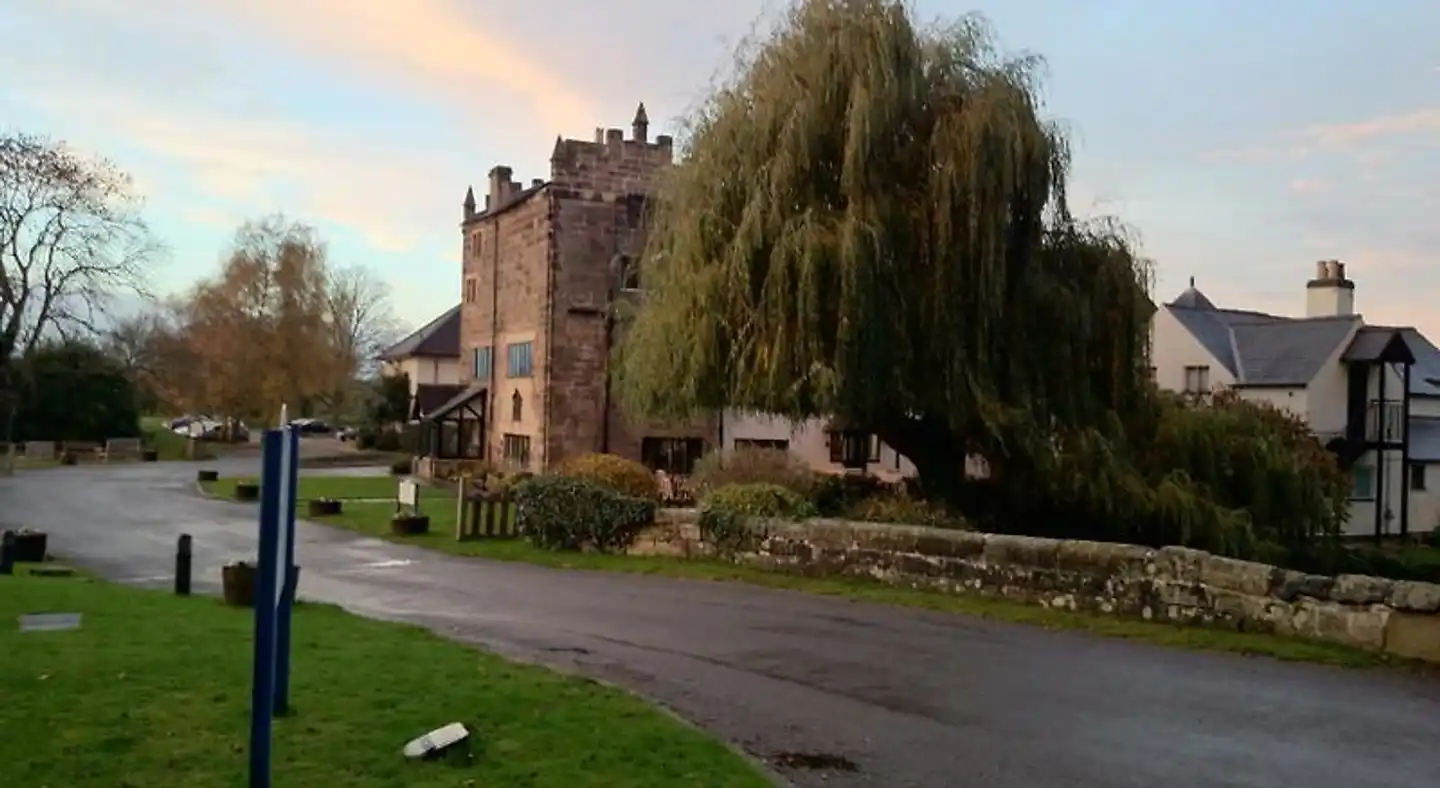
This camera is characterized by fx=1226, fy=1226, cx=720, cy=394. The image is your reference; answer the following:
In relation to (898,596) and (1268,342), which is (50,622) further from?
(1268,342)

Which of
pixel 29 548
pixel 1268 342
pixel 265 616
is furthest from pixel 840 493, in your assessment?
pixel 1268 342

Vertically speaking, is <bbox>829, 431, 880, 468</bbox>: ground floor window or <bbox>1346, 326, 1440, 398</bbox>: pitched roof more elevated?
<bbox>1346, 326, 1440, 398</bbox>: pitched roof

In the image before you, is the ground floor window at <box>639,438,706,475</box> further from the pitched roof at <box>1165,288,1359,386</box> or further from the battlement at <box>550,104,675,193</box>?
the pitched roof at <box>1165,288,1359,386</box>

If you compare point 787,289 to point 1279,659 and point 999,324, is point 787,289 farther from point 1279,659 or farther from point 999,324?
point 1279,659

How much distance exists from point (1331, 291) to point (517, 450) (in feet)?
97.6

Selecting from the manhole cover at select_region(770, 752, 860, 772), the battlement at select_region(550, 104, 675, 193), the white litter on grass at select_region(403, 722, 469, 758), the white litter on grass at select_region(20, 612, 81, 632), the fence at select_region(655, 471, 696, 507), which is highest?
the battlement at select_region(550, 104, 675, 193)

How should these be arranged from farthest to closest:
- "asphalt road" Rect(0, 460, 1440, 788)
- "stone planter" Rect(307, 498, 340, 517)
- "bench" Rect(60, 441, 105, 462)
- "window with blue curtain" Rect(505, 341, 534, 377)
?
"bench" Rect(60, 441, 105, 462), "window with blue curtain" Rect(505, 341, 534, 377), "stone planter" Rect(307, 498, 340, 517), "asphalt road" Rect(0, 460, 1440, 788)

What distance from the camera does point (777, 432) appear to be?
3544cm

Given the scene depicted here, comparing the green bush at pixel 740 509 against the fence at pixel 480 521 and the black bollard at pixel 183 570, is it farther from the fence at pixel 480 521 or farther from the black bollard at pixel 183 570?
the black bollard at pixel 183 570

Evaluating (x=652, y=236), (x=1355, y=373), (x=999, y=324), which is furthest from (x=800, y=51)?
(x=1355, y=373)

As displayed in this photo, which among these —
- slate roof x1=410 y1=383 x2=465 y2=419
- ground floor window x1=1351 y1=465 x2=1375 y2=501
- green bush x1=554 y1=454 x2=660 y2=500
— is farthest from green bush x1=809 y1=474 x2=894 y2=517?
slate roof x1=410 y1=383 x2=465 y2=419

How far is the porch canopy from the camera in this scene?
4125 cm

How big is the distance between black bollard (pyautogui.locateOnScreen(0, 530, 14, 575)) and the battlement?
66.3 ft

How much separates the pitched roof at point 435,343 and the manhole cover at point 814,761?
6071 centimetres
